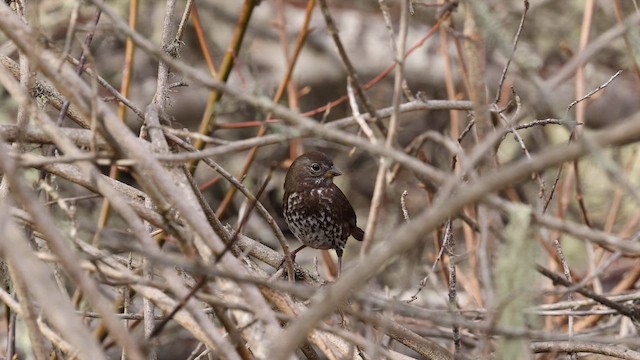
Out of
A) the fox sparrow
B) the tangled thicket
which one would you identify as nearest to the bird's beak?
the fox sparrow

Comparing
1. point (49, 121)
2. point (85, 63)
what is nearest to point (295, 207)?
point (85, 63)

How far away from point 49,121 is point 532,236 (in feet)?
4.02

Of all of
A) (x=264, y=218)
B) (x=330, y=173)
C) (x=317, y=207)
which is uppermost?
(x=330, y=173)

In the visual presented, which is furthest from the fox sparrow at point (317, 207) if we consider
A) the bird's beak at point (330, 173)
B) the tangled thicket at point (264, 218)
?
the tangled thicket at point (264, 218)

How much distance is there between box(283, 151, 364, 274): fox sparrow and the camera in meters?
5.22

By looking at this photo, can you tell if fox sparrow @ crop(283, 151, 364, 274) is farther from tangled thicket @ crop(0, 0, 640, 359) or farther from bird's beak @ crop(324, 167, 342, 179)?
tangled thicket @ crop(0, 0, 640, 359)

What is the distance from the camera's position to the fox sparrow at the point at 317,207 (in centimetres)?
522

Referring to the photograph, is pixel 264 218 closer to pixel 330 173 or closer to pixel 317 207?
pixel 317 207

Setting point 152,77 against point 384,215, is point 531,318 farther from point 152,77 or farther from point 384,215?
point 152,77

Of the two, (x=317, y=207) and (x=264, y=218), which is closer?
(x=264, y=218)

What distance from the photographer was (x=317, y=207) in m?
5.25

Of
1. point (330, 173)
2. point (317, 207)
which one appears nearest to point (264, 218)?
point (317, 207)

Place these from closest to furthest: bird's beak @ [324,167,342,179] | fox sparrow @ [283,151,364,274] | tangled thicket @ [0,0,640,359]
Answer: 1. tangled thicket @ [0,0,640,359]
2. fox sparrow @ [283,151,364,274]
3. bird's beak @ [324,167,342,179]

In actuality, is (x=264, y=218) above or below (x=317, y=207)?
below
